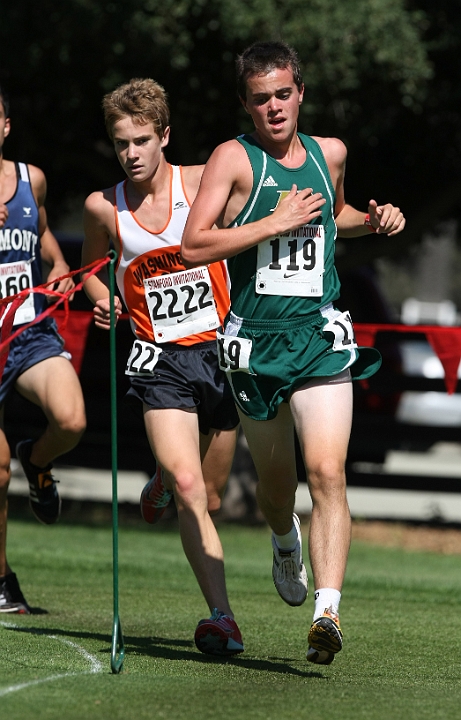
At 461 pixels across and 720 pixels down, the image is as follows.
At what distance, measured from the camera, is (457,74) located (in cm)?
1142

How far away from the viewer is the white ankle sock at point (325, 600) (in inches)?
180

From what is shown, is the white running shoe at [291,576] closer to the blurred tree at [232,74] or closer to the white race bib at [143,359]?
the white race bib at [143,359]

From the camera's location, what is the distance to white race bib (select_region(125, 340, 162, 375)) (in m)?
5.54

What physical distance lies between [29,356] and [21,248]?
592 mm

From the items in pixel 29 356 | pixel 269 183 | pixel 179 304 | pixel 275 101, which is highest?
pixel 275 101

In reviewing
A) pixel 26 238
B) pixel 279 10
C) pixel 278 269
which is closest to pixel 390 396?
pixel 279 10

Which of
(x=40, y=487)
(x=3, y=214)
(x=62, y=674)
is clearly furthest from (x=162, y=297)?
(x=62, y=674)

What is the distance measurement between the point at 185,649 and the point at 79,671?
3.12ft

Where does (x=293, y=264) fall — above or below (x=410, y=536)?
above

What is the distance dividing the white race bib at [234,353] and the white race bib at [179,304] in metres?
0.57

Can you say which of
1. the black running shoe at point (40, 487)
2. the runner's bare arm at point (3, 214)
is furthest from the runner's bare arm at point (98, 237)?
the black running shoe at point (40, 487)

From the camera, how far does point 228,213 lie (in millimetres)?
5027

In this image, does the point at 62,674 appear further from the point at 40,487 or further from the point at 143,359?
the point at 40,487

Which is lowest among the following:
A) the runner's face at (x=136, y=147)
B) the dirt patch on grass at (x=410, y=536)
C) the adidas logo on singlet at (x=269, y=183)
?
the dirt patch on grass at (x=410, y=536)
